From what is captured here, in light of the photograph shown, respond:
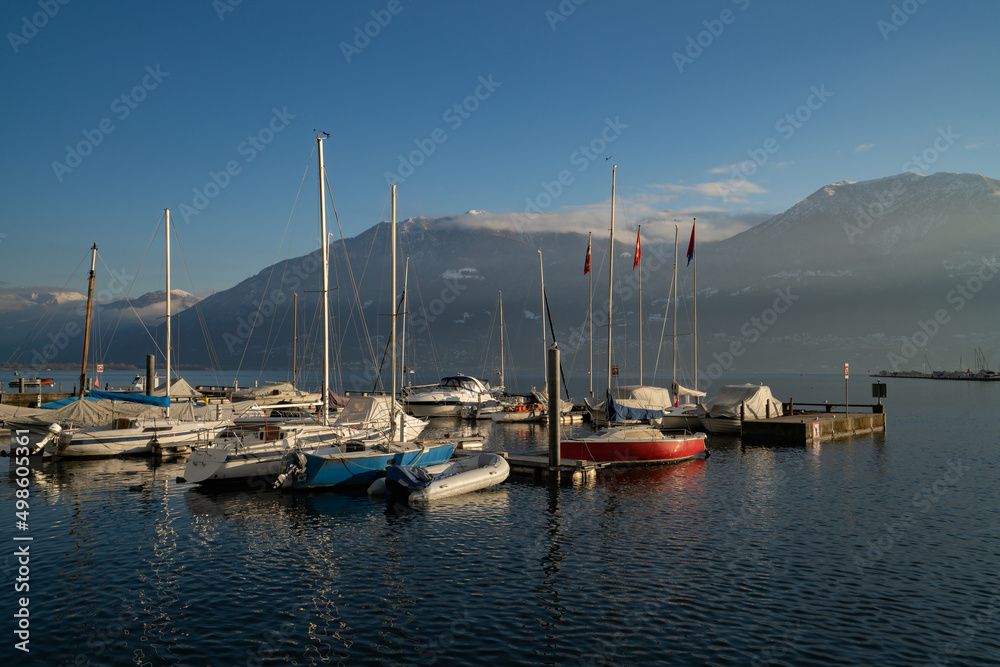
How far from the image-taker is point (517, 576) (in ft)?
53.6

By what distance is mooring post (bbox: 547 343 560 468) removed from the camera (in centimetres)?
3094

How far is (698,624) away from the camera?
13.2m

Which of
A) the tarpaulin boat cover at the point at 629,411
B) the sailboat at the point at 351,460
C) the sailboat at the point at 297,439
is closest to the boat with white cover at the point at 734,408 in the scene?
the tarpaulin boat cover at the point at 629,411

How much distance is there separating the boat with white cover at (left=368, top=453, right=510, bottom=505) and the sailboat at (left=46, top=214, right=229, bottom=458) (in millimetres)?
15960

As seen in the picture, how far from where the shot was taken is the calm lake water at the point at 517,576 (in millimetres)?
12141

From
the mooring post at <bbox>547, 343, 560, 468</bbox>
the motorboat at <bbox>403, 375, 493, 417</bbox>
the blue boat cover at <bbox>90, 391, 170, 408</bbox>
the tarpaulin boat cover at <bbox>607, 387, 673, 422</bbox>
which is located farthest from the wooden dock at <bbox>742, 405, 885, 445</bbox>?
the blue boat cover at <bbox>90, 391, 170, 408</bbox>

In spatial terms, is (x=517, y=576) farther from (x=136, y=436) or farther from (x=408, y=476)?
(x=136, y=436)

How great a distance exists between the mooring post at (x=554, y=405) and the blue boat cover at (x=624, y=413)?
47.0ft

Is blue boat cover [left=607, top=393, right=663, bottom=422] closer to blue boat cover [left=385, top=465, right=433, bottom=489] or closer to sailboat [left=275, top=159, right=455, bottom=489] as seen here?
sailboat [left=275, top=159, right=455, bottom=489]

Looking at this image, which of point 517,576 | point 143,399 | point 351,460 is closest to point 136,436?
point 143,399

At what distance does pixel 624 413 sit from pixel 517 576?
30.4 metres

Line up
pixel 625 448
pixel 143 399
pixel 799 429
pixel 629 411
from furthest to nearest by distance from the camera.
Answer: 1. pixel 799 429
2. pixel 629 411
3. pixel 143 399
4. pixel 625 448

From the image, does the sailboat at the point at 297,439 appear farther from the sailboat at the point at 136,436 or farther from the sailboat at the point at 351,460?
the sailboat at the point at 136,436

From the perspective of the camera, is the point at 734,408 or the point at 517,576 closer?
the point at 517,576
